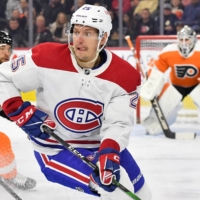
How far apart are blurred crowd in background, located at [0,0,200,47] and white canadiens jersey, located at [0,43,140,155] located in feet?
14.9

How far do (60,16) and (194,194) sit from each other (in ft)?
14.5

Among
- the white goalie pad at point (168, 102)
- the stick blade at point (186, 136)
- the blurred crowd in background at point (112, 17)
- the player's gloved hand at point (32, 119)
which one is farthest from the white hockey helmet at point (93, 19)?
the blurred crowd in background at point (112, 17)

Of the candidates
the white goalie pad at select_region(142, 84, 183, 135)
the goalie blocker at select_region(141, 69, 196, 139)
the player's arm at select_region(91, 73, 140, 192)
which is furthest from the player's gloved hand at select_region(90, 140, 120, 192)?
the white goalie pad at select_region(142, 84, 183, 135)

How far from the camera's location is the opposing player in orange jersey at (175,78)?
5.23 metres

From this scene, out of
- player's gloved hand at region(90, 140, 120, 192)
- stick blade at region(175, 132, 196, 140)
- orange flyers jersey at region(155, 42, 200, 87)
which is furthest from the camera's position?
orange flyers jersey at region(155, 42, 200, 87)

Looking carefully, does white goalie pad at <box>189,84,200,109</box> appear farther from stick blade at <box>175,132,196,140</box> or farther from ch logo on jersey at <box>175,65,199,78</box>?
stick blade at <box>175,132,196,140</box>

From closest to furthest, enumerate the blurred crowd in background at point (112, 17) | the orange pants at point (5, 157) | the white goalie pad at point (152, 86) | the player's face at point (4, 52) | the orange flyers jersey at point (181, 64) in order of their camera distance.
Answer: the orange pants at point (5, 157) → the player's face at point (4, 52) → the white goalie pad at point (152, 86) → the orange flyers jersey at point (181, 64) → the blurred crowd in background at point (112, 17)

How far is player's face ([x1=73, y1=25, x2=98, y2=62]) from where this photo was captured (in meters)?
2.37

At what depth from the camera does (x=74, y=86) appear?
2.44 metres

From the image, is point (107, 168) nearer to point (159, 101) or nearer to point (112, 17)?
point (159, 101)

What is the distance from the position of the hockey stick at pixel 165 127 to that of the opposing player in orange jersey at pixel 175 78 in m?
0.05

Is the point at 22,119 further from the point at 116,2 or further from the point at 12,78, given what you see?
the point at 116,2

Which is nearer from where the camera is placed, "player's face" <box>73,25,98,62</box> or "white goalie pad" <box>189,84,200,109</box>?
A: "player's face" <box>73,25,98,62</box>

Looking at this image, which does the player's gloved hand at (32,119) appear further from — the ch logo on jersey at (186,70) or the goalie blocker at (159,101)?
the ch logo on jersey at (186,70)
